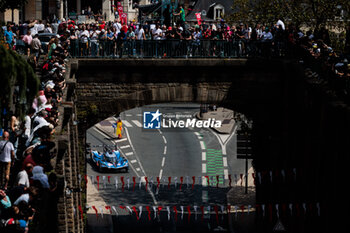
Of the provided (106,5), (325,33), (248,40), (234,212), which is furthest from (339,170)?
(106,5)

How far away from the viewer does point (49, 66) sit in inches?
1173

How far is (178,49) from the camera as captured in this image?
121 feet

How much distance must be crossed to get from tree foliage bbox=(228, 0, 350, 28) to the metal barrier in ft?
33.7

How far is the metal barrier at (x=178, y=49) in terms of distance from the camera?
3675 centimetres

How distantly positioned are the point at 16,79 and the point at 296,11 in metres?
35.2

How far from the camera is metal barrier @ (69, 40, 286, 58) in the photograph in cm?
3675

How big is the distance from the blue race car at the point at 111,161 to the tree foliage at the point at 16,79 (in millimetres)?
40686

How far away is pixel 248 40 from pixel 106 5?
43915 millimetres

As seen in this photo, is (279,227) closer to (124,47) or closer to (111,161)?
(124,47)

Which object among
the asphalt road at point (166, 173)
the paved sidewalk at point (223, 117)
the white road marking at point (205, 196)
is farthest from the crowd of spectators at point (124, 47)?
the paved sidewalk at point (223, 117)

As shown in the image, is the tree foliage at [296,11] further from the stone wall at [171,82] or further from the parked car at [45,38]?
the parked car at [45,38]

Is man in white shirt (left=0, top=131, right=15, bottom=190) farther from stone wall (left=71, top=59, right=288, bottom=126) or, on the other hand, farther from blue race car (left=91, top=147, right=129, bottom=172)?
blue race car (left=91, top=147, right=129, bottom=172)

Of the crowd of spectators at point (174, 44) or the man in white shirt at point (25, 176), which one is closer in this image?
the man in white shirt at point (25, 176)

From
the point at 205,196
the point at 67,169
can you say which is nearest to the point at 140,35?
the point at 67,169
